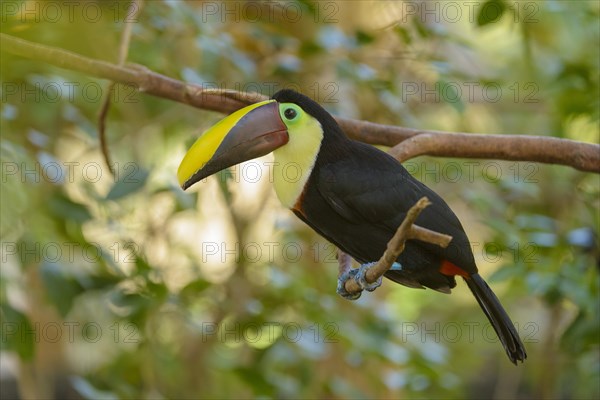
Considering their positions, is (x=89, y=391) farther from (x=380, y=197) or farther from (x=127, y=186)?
(x=380, y=197)

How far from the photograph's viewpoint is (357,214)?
192cm

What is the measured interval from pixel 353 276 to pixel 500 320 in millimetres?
348

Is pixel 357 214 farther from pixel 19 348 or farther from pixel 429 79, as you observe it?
pixel 429 79

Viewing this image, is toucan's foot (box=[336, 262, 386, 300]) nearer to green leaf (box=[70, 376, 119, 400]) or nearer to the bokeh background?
the bokeh background

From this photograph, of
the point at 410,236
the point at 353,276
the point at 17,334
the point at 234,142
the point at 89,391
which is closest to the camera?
the point at 410,236

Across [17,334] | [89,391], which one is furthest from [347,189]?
[89,391]

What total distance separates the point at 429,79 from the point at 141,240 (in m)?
1.49

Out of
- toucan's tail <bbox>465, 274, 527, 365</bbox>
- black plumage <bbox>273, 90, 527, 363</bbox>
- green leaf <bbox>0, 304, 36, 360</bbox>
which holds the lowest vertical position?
green leaf <bbox>0, 304, 36, 360</bbox>

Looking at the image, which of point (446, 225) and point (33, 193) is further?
point (33, 193)

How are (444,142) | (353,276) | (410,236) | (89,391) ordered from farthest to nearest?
(89,391)
(444,142)
(353,276)
(410,236)

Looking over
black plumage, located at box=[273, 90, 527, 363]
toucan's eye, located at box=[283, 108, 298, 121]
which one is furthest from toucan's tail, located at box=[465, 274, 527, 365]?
toucan's eye, located at box=[283, 108, 298, 121]

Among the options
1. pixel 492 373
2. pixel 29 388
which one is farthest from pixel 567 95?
pixel 492 373

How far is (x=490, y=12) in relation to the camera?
2492mm

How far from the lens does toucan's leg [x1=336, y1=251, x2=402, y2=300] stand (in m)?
1.85
